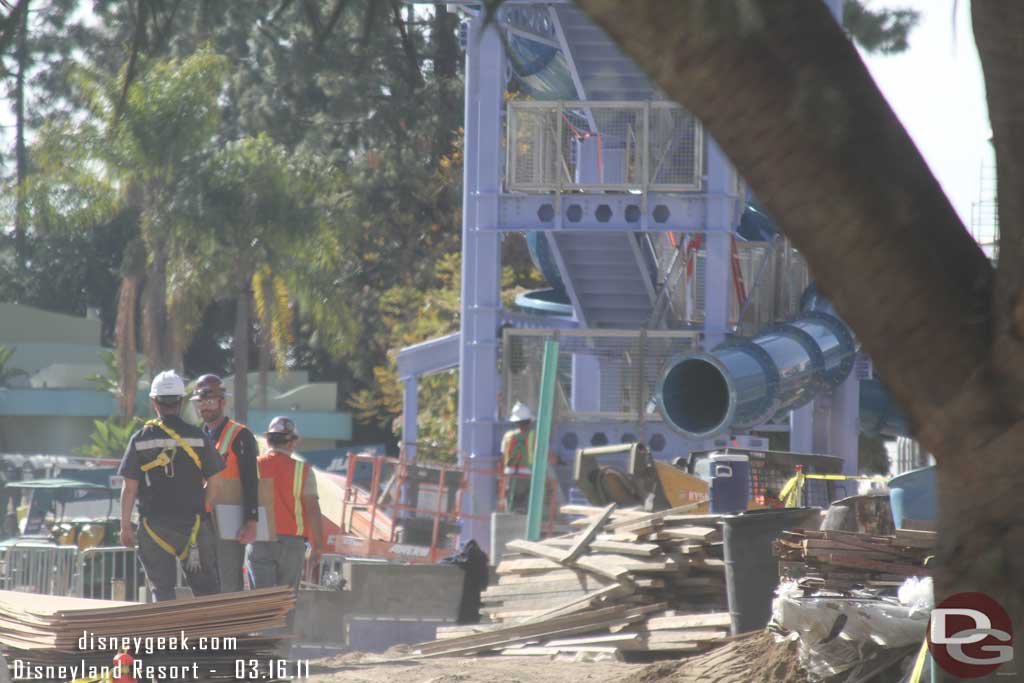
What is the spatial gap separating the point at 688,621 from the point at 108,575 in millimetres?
7287

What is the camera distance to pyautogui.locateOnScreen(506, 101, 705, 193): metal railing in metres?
19.8

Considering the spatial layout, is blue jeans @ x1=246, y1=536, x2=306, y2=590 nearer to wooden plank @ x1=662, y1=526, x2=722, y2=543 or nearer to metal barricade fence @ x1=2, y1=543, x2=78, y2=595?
→ wooden plank @ x1=662, y1=526, x2=722, y2=543

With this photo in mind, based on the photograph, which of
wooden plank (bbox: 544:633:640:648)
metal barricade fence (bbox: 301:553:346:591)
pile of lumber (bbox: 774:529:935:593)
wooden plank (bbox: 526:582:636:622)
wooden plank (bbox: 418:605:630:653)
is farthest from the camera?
metal barricade fence (bbox: 301:553:346:591)

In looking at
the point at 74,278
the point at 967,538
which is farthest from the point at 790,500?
the point at 74,278

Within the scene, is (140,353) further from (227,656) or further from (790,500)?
(227,656)

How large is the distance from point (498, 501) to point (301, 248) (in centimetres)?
1749

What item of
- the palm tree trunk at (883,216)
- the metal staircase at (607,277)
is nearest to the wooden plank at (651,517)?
the palm tree trunk at (883,216)

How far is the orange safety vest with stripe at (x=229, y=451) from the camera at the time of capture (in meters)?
11.1

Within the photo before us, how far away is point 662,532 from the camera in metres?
11.8

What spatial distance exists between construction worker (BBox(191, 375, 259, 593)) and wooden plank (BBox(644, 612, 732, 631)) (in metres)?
2.73

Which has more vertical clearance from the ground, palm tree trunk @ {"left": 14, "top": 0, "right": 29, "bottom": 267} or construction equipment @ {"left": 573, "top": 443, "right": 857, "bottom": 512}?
palm tree trunk @ {"left": 14, "top": 0, "right": 29, "bottom": 267}

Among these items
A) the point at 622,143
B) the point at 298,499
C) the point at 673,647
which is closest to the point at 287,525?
the point at 298,499

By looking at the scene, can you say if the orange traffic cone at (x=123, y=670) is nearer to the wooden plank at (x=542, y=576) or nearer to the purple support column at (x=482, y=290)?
the wooden plank at (x=542, y=576)

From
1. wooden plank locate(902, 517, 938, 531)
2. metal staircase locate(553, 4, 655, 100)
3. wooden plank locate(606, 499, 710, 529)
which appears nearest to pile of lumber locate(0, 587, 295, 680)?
wooden plank locate(902, 517, 938, 531)
